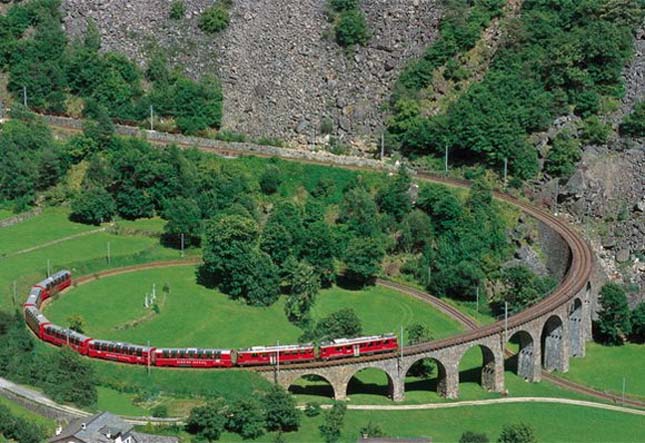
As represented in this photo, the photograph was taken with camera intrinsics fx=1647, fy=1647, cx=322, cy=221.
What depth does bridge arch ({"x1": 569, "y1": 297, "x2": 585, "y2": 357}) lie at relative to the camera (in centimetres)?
15988

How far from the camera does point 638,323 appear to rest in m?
163

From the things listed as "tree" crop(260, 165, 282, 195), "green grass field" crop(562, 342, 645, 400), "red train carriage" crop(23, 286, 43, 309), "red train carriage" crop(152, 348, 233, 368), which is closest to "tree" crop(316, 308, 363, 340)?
"red train carriage" crop(152, 348, 233, 368)

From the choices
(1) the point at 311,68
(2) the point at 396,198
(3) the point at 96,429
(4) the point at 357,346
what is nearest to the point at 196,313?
(4) the point at 357,346

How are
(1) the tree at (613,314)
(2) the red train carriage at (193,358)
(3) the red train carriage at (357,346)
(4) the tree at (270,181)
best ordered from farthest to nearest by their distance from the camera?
(4) the tree at (270,181) < (1) the tree at (613,314) < (3) the red train carriage at (357,346) < (2) the red train carriage at (193,358)

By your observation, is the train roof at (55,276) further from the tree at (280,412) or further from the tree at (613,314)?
the tree at (613,314)

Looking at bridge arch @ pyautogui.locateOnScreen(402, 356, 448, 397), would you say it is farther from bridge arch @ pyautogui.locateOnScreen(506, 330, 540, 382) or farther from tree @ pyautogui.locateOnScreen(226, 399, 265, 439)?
tree @ pyautogui.locateOnScreen(226, 399, 265, 439)

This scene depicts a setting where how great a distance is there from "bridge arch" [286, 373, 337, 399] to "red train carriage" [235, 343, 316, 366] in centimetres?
194

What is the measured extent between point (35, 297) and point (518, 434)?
4838 centimetres

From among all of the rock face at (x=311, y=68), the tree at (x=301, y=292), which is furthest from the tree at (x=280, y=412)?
the rock face at (x=311, y=68)

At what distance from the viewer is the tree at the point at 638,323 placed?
534 feet

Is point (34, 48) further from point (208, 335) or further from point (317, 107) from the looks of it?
point (208, 335)

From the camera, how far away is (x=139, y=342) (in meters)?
148

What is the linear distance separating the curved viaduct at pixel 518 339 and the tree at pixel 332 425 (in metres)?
6.58

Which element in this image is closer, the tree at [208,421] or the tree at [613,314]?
the tree at [208,421]
